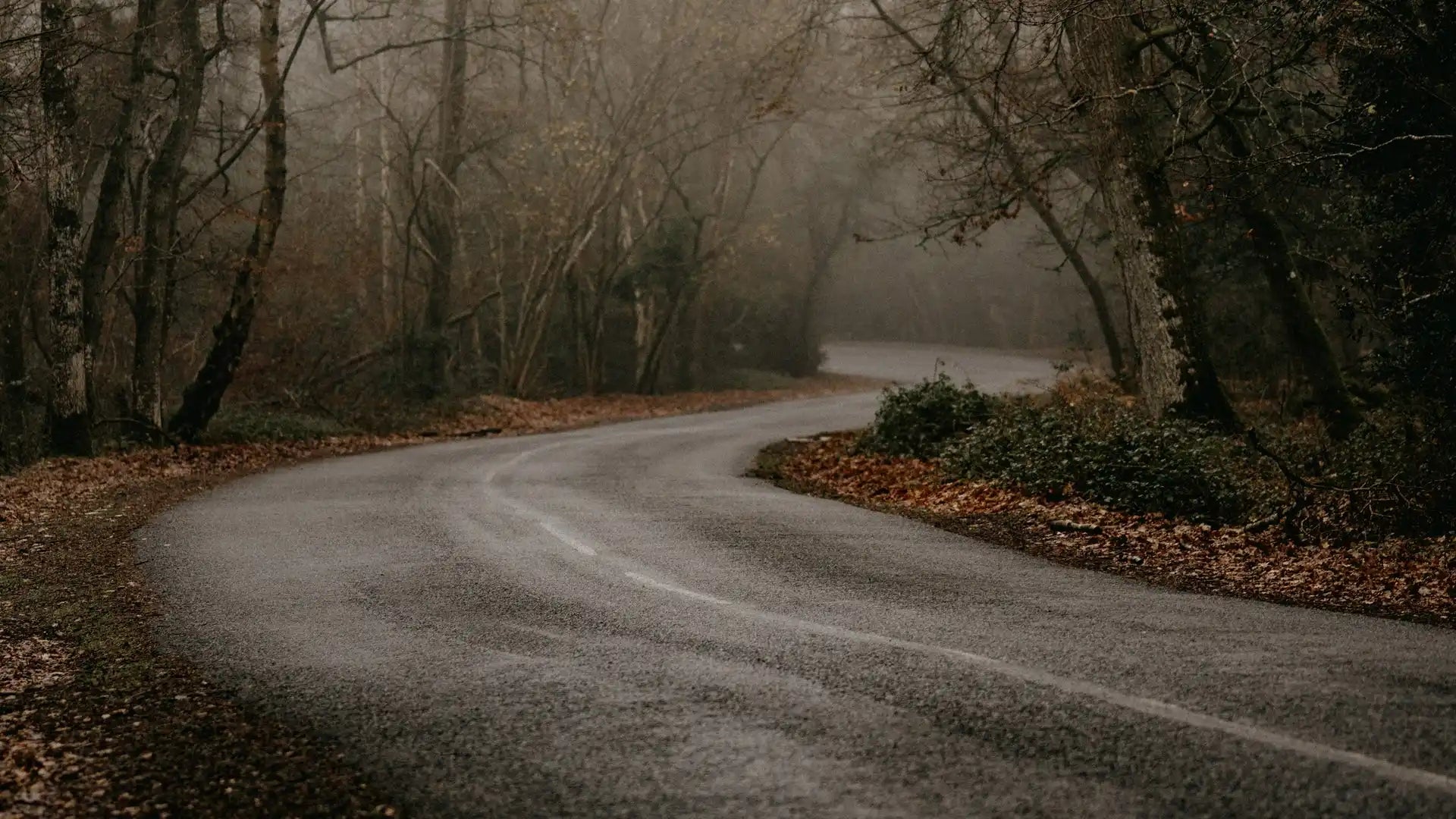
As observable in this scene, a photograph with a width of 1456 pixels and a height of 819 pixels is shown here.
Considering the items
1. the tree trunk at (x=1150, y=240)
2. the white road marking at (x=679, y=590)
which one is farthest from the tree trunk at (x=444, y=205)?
the white road marking at (x=679, y=590)

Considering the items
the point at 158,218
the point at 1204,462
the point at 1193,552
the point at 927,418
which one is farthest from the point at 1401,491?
the point at 158,218

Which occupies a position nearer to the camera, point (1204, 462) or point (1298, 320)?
point (1204, 462)

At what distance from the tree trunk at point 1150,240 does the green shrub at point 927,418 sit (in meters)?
3.37

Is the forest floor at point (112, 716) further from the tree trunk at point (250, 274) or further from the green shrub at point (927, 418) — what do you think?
the green shrub at point (927, 418)

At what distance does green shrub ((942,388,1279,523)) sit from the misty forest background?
0.56m

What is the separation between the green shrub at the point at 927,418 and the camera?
19.0 meters

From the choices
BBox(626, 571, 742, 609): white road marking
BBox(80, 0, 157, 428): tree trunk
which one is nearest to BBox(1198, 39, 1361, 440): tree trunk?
BBox(626, 571, 742, 609): white road marking

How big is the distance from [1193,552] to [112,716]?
346 inches

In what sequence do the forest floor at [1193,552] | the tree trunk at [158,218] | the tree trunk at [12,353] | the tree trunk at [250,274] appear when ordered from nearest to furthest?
the forest floor at [1193,552]
the tree trunk at [158,218]
the tree trunk at [250,274]
the tree trunk at [12,353]

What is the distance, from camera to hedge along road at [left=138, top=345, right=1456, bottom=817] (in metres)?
4.80

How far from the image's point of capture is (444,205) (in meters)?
30.6

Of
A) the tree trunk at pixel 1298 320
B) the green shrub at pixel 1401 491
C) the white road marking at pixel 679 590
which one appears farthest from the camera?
the tree trunk at pixel 1298 320

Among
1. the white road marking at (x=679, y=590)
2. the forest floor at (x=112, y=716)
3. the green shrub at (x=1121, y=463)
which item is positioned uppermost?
the green shrub at (x=1121, y=463)

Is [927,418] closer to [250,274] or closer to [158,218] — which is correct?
[250,274]
